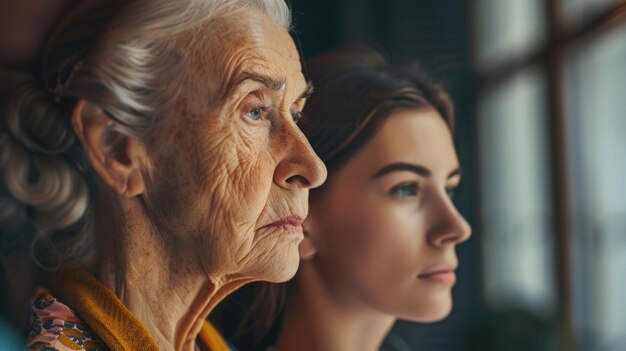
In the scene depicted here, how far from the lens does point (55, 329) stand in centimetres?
89

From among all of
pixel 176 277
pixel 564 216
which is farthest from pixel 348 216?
pixel 564 216

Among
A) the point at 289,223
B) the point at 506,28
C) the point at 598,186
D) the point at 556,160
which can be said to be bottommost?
the point at 598,186

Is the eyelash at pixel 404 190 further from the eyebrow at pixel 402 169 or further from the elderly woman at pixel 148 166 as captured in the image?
the elderly woman at pixel 148 166

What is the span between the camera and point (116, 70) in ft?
3.00

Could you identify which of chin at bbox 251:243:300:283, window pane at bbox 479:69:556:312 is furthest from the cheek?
window pane at bbox 479:69:556:312

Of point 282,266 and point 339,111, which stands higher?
point 339,111

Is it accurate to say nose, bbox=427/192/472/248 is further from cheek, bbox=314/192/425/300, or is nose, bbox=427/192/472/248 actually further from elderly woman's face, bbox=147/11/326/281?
elderly woman's face, bbox=147/11/326/281

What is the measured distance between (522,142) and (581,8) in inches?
26.7

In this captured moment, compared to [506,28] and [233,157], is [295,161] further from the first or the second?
[506,28]

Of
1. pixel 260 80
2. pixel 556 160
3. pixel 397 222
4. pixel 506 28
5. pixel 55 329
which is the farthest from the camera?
pixel 556 160

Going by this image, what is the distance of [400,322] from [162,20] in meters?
0.63

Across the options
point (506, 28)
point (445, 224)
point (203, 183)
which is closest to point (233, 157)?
point (203, 183)

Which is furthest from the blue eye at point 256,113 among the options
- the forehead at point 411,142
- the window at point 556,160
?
the window at point 556,160

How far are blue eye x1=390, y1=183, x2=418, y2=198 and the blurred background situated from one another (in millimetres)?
116
